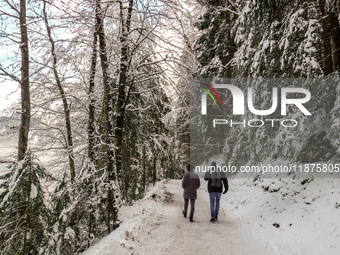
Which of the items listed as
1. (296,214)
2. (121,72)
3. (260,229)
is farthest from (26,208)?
(296,214)

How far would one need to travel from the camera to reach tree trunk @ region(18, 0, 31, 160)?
688 centimetres

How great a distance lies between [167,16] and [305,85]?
15.9 feet

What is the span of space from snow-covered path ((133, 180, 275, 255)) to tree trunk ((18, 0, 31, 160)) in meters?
4.56

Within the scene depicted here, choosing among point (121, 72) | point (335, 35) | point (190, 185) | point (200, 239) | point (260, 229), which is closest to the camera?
point (200, 239)

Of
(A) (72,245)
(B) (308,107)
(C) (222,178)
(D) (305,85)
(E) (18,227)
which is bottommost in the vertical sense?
(A) (72,245)

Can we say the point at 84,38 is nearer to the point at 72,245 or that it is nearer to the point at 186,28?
the point at 186,28

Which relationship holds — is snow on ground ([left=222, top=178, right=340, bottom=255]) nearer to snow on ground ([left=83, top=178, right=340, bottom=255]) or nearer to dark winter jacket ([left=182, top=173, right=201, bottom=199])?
snow on ground ([left=83, top=178, right=340, bottom=255])

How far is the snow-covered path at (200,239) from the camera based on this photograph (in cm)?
543

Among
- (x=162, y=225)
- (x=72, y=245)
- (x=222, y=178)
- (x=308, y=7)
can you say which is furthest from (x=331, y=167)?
(x=72, y=245)

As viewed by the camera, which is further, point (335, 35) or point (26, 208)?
point (335, 35)

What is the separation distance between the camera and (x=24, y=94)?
7.14 m

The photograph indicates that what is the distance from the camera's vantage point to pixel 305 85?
23.9 ft

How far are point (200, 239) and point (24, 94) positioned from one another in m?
6.78

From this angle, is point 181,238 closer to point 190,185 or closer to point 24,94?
point 190,185
